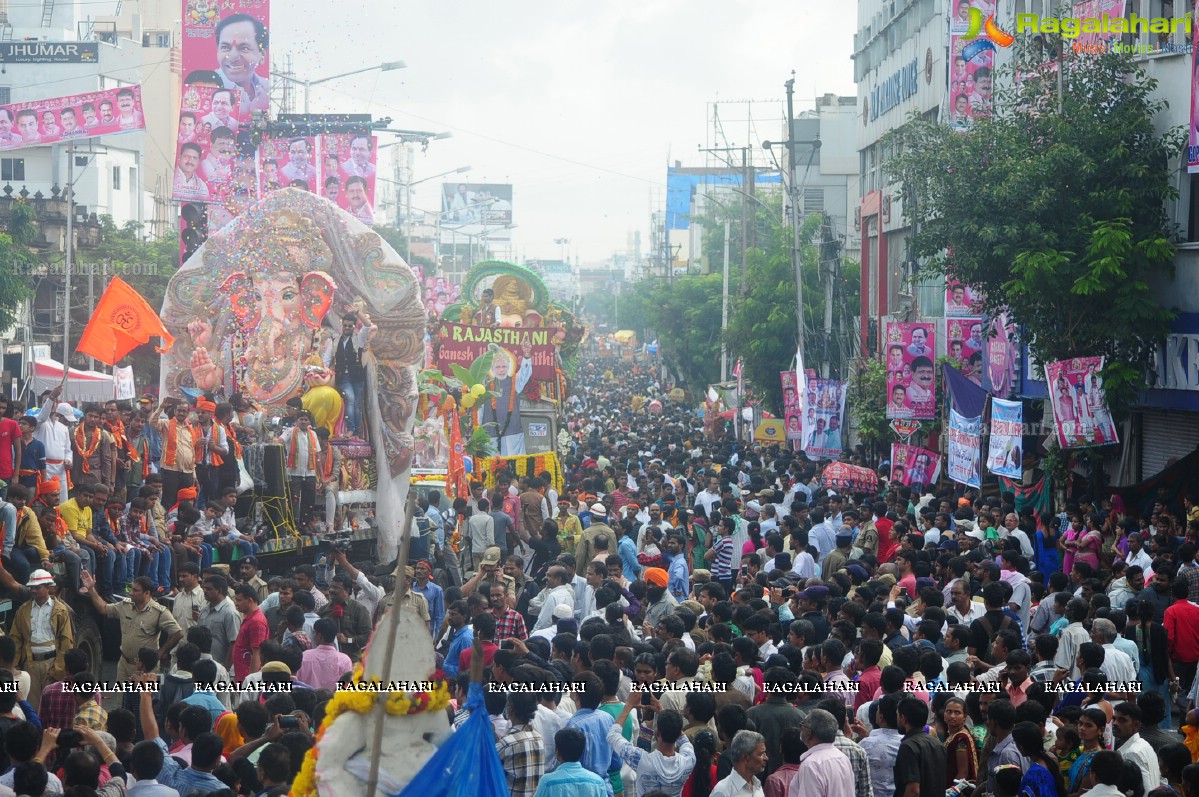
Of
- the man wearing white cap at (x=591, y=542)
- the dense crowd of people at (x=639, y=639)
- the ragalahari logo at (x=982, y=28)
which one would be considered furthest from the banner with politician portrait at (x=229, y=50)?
the man wearing white cap at (x=591, y=542)

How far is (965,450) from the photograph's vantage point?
18.5 m

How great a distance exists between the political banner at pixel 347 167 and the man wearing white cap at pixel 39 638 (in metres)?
33.2

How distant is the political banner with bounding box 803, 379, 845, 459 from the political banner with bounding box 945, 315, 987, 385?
1.97 m

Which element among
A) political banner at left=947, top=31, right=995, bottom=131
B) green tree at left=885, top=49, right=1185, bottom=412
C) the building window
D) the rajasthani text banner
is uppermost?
the building window

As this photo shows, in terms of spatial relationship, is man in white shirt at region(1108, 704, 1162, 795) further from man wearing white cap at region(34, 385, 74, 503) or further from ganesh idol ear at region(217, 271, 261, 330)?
ganesh idol ear at region(217, 271, 261, 330)

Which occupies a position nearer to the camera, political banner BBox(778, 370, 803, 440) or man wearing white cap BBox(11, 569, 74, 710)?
man wearing white cap BBox(11, 569, 74, 710)

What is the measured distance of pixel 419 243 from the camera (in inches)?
5054

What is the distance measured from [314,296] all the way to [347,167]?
90.0 ft

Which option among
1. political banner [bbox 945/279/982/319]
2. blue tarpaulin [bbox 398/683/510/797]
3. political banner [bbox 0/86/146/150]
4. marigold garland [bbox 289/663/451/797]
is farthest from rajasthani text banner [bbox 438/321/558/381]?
marigold garland [bbox 289/663/451/797]

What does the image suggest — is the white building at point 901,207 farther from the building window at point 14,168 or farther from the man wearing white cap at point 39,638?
the building window at point 14,168

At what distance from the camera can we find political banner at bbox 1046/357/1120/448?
16.2 meters

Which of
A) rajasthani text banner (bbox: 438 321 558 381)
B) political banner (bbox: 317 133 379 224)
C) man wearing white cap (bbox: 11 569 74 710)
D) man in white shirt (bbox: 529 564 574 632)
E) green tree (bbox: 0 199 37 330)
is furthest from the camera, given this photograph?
political banner (bbox: 317 133 379 224)

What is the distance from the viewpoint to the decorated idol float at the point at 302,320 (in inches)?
656

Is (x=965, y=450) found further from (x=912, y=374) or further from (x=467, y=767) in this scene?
(x=467, y=767)
